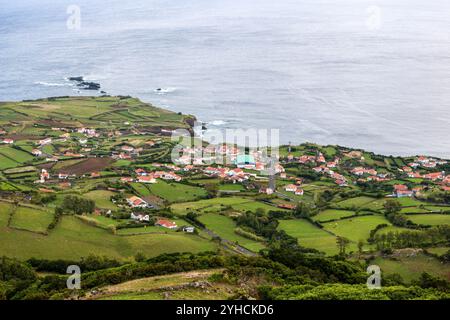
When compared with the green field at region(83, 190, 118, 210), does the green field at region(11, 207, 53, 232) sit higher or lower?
higher

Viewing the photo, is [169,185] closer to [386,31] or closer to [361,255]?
[361,255]

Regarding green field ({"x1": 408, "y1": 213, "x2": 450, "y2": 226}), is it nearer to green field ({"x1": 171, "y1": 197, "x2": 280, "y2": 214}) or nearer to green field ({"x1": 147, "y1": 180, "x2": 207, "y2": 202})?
green field ({"x1": 171, "y1": 197, "x2": 280, "y2": 214})

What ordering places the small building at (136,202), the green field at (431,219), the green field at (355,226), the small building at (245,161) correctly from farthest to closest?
1. the small building at (245,161)
2. the small building at (136,202)
3. the green field at (431,219)
4. the green field at (355,226)

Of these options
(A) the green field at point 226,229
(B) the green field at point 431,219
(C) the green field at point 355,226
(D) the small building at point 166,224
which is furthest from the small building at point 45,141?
(B) the green field at point 431,219

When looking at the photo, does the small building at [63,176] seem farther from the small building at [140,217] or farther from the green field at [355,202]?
the green field at [355,202]

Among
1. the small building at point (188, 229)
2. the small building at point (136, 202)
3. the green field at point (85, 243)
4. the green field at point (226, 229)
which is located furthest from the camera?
the small building at point (136, 202)

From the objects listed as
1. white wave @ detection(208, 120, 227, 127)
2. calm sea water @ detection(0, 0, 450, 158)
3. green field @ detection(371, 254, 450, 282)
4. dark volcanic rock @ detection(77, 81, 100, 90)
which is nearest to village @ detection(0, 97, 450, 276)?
green field @ detection(371, 254, 450, 282)
